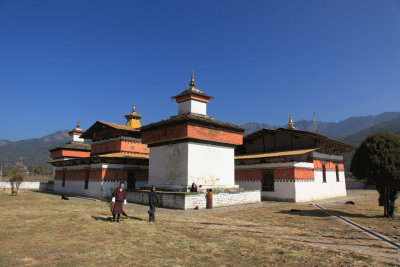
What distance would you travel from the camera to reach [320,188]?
2602 centimetres

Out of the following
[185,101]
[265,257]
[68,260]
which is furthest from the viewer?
[185,101]

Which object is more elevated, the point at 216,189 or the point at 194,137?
the point at 194,137

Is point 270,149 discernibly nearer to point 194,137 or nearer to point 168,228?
point 194,137

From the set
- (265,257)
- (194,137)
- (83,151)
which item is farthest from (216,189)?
(83,151)

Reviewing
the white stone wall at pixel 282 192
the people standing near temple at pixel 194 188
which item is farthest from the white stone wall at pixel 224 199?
the white stone wall at pixel 282 192

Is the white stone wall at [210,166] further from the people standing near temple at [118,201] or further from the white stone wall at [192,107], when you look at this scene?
the people standing near temple at [118,201]

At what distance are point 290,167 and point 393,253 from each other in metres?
15.9

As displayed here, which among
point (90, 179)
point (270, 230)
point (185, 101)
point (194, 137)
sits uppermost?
point (185, 101)

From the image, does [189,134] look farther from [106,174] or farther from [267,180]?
[106,174]

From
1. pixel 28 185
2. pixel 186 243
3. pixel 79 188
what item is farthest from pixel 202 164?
pixel 28 185

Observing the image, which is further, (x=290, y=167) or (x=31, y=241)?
(x=290, y=167)

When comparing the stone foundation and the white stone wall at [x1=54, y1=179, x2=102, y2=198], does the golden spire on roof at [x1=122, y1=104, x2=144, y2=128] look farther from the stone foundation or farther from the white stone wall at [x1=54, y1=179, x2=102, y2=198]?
the stone foundation

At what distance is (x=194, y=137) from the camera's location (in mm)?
19359

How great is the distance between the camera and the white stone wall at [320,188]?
23.0 meters
